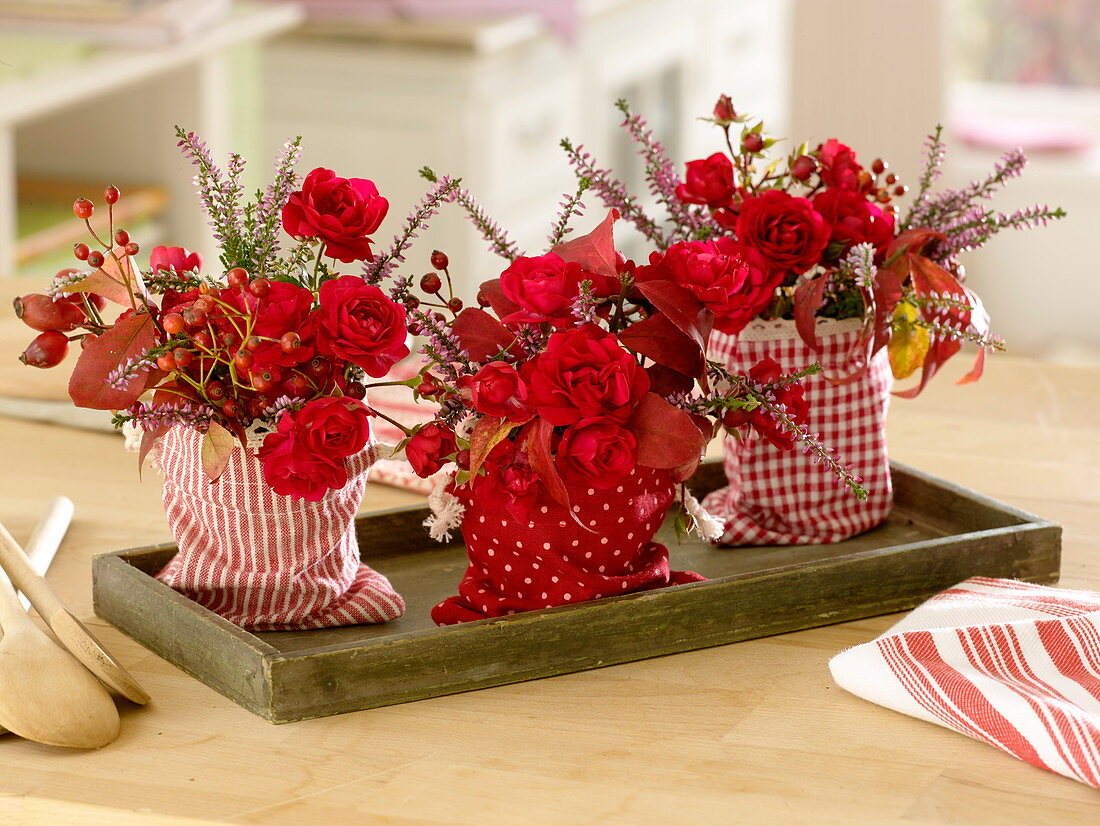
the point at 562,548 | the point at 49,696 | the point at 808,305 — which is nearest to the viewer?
the point at 49,696

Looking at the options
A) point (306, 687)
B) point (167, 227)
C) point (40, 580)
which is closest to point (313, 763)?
point (306, 687)

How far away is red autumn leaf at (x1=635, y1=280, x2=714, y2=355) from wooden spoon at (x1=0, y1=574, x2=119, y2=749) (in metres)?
0.38

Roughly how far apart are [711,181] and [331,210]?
0.30 meters

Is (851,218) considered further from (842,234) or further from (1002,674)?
(1002,674)

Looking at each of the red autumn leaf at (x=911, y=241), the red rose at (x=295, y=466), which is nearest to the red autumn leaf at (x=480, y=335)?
the red rose at (x=295, y=466)

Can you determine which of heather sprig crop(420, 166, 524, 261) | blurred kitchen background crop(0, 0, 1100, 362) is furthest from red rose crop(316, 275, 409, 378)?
blurred kitchen background crop(0, 0, 1100, 362)

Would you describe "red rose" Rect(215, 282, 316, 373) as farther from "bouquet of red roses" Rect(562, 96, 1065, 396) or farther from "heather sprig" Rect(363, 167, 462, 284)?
"bouquet of red roses" Rect(562, 96, 1065, 396)

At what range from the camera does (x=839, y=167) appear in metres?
1.07

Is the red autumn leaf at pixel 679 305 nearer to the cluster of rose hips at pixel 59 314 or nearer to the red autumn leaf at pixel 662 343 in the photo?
the red autumn leaf at pixel 662 343

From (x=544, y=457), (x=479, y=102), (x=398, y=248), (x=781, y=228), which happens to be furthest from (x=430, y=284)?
(x=479, y=102)

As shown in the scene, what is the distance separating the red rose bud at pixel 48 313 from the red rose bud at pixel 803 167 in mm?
492

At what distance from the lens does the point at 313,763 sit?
83cm

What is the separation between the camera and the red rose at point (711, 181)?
106 cm

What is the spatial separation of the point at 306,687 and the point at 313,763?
0.05 meters
